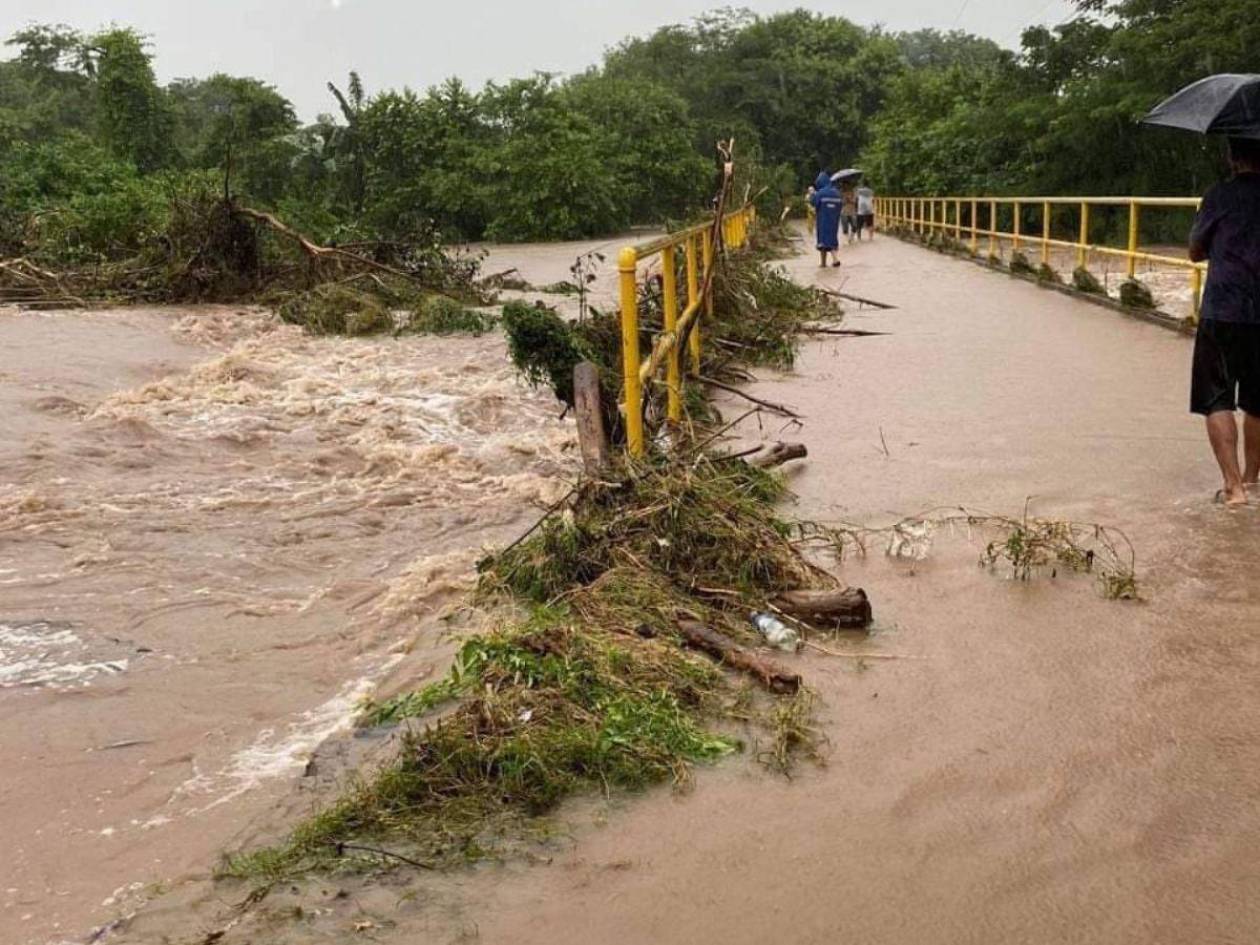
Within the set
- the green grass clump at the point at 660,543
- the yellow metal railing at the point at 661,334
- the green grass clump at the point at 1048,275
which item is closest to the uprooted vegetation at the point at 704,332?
the yellow metal railing at the point at 661,334

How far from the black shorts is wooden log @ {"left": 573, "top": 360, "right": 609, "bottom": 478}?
256 centimetres

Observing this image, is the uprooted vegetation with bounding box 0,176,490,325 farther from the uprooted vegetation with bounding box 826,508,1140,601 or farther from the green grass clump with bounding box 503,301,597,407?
the uprooted vegetation with bounding box 826,508,1140,601

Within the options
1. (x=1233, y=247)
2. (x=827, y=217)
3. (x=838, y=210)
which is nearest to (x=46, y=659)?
(x=1233, y=247)

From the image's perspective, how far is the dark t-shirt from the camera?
16.6 ft

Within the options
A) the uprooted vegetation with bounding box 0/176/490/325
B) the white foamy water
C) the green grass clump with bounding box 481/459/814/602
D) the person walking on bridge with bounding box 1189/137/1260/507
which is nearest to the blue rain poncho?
the uprooted vegetation with bounding box 0/176/490/325

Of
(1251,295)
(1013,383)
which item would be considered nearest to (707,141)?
(1013,383)

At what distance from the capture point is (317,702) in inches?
157

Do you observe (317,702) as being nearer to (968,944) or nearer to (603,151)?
(968,944)

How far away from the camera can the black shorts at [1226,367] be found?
5117mm

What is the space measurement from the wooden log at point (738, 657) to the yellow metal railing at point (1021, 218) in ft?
16.4

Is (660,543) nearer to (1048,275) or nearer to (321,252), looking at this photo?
(321,252)

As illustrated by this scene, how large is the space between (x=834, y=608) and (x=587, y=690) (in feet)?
3.37

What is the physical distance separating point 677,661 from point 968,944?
141cm

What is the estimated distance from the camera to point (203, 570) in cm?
554
